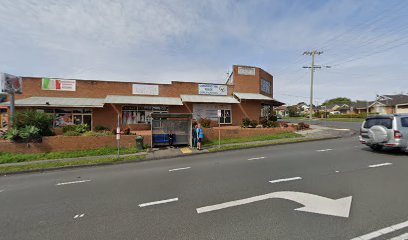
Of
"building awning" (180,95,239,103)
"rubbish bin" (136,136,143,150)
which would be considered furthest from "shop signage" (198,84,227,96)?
"rubbish bin" (136,136,143,150)

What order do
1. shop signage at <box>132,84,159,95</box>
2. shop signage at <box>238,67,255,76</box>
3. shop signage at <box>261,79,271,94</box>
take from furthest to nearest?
shop signage at <box>261,79,271,94</box> < shop signage at <box>238,67,255,76</box> < shop signage at <box>132,84,159,95</box>

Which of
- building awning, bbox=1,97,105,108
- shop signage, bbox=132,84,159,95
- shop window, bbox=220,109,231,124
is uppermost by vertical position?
shop signage, bbox=132,84,159,95

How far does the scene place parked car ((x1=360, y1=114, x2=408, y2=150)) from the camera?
8.20 meters

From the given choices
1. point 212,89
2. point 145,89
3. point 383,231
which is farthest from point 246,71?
point 383,231

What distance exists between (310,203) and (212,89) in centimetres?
1958

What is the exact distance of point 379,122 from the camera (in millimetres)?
9062

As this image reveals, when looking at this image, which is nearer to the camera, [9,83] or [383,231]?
[383,231]

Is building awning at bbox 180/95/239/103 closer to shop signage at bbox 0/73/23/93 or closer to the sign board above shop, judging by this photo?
the sign board above shop

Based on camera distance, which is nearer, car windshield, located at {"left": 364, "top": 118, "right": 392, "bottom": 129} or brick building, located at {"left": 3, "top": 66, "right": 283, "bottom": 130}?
car windshield, located at {"left": 364, "top": 118, "right": 392, "bottom": 129}

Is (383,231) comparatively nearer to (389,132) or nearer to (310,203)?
(310,203)

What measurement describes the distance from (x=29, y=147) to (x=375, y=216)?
16.3 metres

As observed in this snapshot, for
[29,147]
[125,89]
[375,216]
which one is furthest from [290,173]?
[125,89]

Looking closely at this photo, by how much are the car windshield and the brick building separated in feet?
40.2

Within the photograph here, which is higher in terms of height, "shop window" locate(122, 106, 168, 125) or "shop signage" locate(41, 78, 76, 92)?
"shop signage" locate(41, 78, 76, 92)
